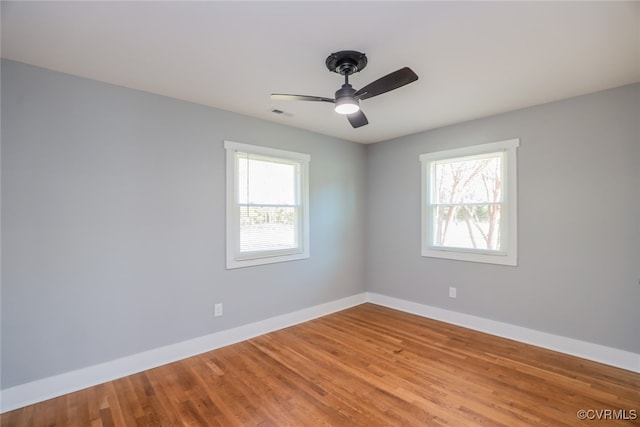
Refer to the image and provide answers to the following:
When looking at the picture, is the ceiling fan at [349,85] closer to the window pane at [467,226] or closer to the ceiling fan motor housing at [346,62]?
the ceiling fan motor housing at [346,62]

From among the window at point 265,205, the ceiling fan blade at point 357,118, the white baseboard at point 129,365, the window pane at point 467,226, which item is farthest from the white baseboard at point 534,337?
the ceiling fan blade at point 357,118

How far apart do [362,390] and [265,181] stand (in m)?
2.46

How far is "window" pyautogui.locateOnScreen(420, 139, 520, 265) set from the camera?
3449mm

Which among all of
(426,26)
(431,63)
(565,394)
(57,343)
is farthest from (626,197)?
(57,343)

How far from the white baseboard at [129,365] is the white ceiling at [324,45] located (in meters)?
2.45

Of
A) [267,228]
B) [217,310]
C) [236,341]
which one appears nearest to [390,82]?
[267,228]

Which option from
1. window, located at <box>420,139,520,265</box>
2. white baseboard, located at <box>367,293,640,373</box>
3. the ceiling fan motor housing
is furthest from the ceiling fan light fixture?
white baseboard, located at <box>367,293,640,373</box>

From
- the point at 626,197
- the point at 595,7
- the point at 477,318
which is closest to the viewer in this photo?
the point at 595,7

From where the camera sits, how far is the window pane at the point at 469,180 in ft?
11.8

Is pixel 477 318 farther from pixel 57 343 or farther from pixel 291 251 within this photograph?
pixel 57 343

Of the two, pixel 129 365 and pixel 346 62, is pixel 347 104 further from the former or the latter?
pixel 129 365

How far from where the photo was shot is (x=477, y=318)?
3682mm

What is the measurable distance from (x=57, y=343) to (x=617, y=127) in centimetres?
520

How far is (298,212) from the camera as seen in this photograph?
4059 millimetres
